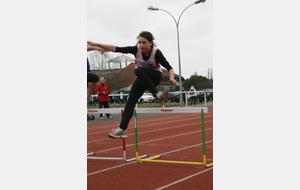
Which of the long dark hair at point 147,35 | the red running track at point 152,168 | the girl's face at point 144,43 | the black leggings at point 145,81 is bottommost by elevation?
the red running track at point 152,168

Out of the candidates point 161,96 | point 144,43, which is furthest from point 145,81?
point 144,43

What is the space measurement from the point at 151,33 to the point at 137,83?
674mm

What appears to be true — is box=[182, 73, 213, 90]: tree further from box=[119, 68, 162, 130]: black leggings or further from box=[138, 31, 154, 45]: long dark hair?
box=[138, 31, 154, 45]: long dark hair

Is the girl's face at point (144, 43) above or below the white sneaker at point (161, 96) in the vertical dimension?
above

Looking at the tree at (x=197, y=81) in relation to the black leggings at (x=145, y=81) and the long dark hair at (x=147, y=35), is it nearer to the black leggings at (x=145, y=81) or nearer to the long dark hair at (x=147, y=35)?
the black leggings at (x=145, y=81)

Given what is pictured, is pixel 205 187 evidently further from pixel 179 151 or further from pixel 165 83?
pixel 179 151

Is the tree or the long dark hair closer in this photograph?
the long dark hair

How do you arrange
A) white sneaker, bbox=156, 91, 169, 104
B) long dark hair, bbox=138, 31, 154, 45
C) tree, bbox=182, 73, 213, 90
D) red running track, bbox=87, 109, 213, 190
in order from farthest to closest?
1. tree, bbox=182, 73, 213, 90
2. red running track, bbox=87, 109, 213, 190
3. white sneaker, bbox=156, 91, 169, 104
4. long dark hair, bbox=138, 31, 154, 45

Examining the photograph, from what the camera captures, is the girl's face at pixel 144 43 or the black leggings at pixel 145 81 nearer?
the girl's face at pixel 144 43

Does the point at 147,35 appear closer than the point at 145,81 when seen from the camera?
Yes

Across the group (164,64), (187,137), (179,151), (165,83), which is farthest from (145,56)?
(187,137)

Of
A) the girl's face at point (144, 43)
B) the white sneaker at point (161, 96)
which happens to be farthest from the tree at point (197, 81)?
the girl's face at point (144, 43)

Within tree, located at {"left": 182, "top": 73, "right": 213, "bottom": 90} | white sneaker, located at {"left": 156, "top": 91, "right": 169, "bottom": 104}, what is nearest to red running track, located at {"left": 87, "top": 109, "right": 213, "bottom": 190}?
white sneaker, located at {"left": 156, "top": 91, "right": 169, "bottom": 104}

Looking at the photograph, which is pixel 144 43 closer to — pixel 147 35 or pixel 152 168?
pixel 147 35
